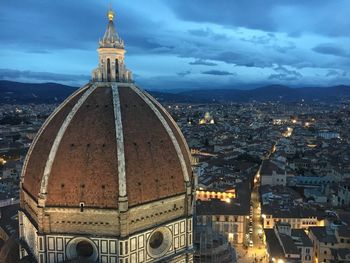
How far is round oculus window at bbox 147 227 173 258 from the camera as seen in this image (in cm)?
2388

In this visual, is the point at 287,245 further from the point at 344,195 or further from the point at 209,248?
the point at 344,195

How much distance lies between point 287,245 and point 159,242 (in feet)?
55.0

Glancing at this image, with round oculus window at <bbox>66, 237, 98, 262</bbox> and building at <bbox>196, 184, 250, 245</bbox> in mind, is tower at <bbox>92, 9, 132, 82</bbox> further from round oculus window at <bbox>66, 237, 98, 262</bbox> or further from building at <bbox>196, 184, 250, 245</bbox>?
building at <bbox>196, 184, 250, 245</bbox>

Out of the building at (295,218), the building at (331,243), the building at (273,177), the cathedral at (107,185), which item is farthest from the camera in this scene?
the building at (273,177)

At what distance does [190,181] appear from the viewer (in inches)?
997

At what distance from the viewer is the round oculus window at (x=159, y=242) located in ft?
78.3

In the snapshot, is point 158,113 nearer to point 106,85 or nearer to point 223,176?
point 106,85

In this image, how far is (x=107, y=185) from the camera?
22.1 meters

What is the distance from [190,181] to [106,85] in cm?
758

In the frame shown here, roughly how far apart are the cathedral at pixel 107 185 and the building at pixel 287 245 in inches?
525

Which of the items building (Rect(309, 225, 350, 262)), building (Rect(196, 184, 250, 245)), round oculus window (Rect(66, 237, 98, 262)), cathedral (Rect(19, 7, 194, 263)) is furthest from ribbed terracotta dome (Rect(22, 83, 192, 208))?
building (Rect(196, 184, 250, 245))

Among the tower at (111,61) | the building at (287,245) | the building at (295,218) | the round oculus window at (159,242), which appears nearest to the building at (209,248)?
the building at (287,245)

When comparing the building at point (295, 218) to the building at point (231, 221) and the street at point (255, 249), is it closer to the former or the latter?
the street at point (255, 249)

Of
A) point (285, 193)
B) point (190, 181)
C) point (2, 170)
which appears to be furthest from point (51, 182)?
point (2, 170)
